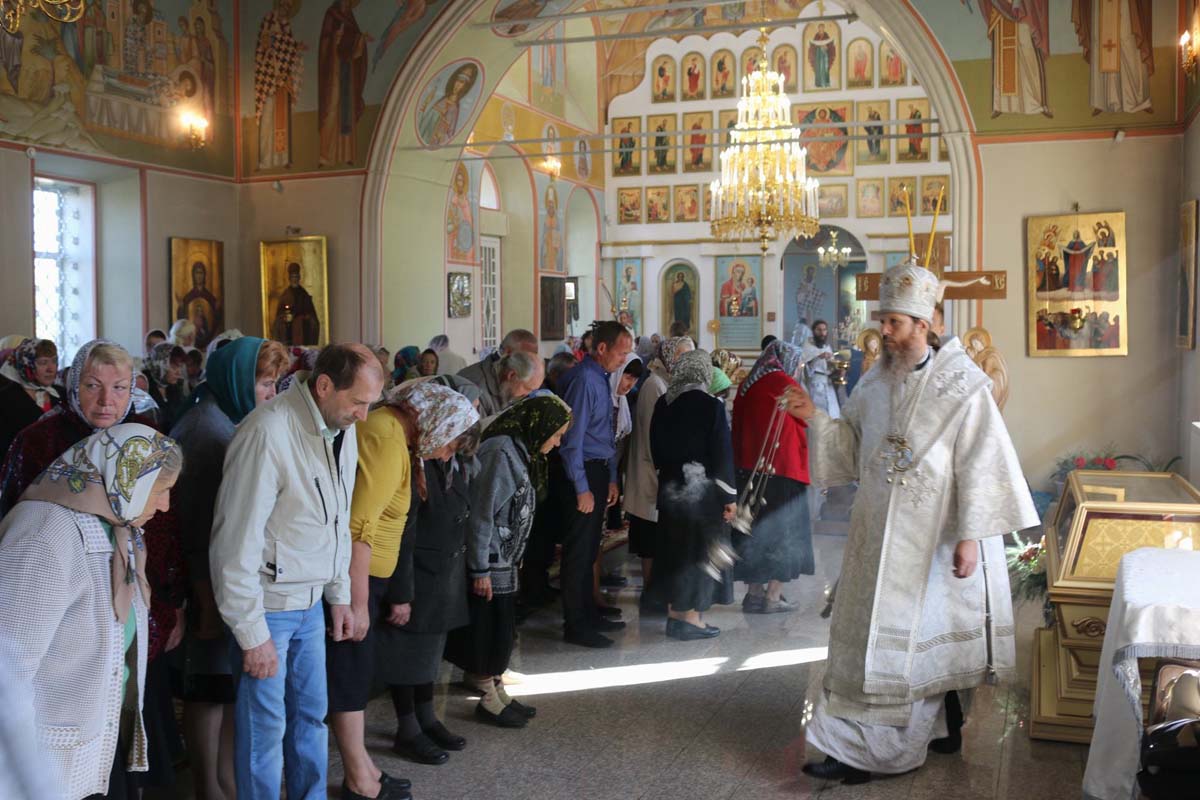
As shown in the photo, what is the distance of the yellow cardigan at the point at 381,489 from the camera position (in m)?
3.72

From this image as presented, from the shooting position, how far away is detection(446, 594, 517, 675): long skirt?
482 centimetres

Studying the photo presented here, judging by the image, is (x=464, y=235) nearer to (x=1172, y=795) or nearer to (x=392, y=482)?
(x=392, y=482)

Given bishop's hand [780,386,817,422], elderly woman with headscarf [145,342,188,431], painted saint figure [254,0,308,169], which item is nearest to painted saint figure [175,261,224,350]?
painted saint figure [254,0,308,169]

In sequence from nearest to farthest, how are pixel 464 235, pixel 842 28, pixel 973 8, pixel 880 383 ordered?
1. pixel 880 383
2. pixel 973 8
3. pixel 464 235
4. pixel 842 28

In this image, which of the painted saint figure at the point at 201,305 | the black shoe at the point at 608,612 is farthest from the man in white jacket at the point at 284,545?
the painted saint figure at the point at 201,305

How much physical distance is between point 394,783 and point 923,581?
2142 mm

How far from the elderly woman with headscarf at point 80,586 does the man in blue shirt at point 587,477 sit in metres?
3.48

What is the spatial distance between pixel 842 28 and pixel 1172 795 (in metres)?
22.7

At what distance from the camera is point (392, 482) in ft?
12.4

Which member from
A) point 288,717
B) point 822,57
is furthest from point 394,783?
point 822,57

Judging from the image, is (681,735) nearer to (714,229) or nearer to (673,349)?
(673,349)

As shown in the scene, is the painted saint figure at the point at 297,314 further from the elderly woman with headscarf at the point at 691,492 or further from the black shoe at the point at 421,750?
the black shoe at the point at 421,750

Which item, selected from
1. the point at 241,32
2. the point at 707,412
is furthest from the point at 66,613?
the point at 241,32

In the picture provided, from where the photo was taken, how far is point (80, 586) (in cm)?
265
